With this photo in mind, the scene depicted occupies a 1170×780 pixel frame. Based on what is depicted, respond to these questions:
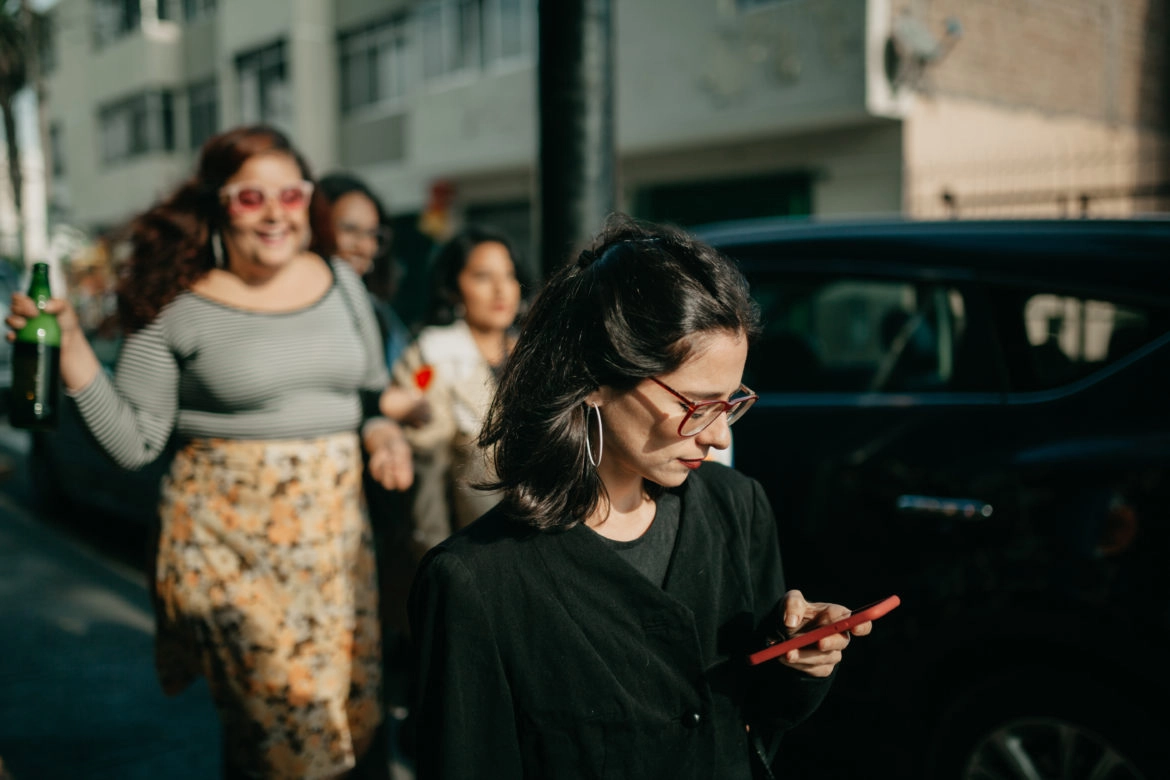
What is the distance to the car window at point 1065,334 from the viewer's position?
270 centimetres

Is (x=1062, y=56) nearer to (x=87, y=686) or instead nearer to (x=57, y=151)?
(x=87, y=686)

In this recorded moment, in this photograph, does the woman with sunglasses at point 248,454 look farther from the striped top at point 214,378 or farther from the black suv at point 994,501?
the black suv at point 994,501

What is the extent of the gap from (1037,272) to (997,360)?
10.1 inches

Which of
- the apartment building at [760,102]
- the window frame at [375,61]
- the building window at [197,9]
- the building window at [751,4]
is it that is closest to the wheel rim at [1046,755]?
the apartment building at [760,102]

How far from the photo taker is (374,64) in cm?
2019

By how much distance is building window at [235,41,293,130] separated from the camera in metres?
22.0

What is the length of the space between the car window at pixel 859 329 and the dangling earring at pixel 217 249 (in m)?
1.60

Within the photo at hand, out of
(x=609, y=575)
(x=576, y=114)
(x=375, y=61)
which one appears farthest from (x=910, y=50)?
(x=375, y=61)

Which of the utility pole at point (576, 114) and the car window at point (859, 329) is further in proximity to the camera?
the utility pole at point (576, 114)

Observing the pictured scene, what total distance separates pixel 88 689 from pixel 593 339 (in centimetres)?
371

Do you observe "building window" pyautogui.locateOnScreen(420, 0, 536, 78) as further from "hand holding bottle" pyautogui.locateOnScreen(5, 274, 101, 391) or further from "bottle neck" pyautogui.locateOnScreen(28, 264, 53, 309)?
"hand holding bottle" pyautogui.locateOnScreen(5, 274, 101, 391)

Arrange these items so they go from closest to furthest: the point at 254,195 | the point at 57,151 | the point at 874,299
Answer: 1. the point at 254,195
2. the point at 874,299
3. the point at 57,151

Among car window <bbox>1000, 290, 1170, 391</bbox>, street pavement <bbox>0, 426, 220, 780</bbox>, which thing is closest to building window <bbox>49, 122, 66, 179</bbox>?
street pavement <bbox>0, 426, 220, 780</bbox>

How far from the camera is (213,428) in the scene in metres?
2.64
